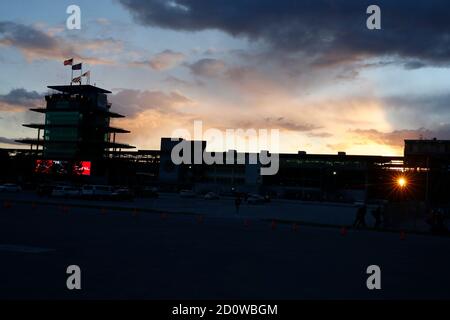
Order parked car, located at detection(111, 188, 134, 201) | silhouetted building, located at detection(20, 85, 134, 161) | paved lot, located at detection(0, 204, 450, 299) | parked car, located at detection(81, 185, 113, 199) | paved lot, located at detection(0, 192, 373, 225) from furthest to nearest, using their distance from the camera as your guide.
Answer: silhouetted building, located at detection(20, 85, 134, 161), parked car, located at detection(111, 188, 134, 201), parked car, located at detection(81, 185, 113, 199), paved lot, located at detection(0, 192, 373, 225), paved lot, located at detection(0, 204, 450, 299)

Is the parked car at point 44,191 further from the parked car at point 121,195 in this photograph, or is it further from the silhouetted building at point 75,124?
the silhouetted building at point 75,124

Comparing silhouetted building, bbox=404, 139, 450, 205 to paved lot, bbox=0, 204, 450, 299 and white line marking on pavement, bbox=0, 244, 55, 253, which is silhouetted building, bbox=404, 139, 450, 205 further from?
white line marking on pavement, bbox=0, 244, 55, 253

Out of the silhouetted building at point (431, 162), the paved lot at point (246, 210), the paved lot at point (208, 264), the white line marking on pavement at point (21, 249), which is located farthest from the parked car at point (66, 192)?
the silhouetted building at point (431, 162)

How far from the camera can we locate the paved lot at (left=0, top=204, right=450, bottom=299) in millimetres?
12227

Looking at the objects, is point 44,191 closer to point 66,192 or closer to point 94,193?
point 66,192

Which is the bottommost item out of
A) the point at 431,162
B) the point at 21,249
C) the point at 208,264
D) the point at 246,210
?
the point at 246,210

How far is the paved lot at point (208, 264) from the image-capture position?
40.1ft

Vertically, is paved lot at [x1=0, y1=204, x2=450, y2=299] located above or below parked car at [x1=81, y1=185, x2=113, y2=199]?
below

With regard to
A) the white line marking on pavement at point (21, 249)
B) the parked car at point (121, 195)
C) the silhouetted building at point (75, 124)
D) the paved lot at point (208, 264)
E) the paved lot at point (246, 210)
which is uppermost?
the silhouetted building at point (75, 124)

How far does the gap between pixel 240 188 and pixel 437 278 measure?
409ft

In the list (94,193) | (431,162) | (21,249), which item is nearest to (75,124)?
(94,193)

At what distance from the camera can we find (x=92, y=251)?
17875 millimetres

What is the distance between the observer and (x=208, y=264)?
1602 centimetres

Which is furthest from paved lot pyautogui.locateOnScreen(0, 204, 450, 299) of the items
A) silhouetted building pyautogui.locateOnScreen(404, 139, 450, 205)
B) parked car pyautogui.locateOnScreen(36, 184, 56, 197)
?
silhouetted building pyautogui.locateOnScreen(404, 139, 450, 205)
